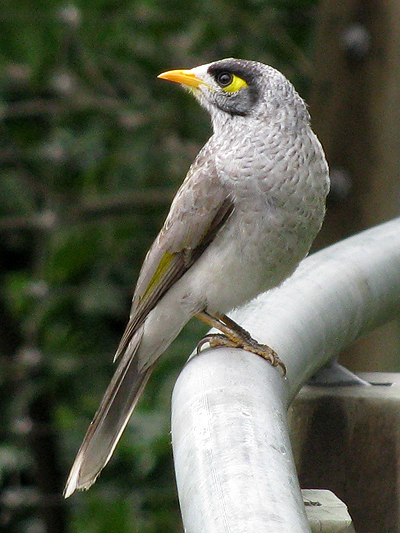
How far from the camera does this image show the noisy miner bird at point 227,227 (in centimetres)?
293

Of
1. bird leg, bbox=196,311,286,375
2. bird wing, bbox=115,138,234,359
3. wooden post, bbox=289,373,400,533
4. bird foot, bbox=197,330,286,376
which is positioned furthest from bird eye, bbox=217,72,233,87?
wooden post, bbox=289,373,400,533

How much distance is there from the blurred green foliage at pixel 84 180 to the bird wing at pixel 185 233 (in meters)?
1.45

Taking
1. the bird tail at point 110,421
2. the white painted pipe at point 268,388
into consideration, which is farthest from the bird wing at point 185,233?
the white painted pipe at point 268,388

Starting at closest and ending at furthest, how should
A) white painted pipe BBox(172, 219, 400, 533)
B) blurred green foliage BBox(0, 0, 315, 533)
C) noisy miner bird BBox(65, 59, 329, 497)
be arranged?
white painted pipe BBox(172, 219, 400, 533) < noisy miner bird BBox(65, 59, 329, 497) < blurred green foliage BBox(0, 0, 315, 533)

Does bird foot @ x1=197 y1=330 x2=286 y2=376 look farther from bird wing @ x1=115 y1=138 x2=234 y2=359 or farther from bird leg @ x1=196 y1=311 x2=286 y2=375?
bird wing @ x1=115 y1=138 x2=234 y2=359

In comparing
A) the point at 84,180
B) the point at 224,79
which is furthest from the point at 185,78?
the point at 84,180

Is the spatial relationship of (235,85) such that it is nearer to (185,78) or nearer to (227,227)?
(185,78)

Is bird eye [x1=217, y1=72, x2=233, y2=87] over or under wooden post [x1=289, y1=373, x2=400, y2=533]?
over

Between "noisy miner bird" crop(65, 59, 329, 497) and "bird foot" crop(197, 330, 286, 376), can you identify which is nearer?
"bird foot" crop(197, 330, 286, 376)

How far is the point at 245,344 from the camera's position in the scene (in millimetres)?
2586

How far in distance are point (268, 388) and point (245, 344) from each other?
34.3 inches

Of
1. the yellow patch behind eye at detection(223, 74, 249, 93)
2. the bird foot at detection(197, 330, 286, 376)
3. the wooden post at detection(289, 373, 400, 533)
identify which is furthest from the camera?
the yellow patch behind eye at detection(223, 74, 249, 93)

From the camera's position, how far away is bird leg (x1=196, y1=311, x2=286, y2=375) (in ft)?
6.77

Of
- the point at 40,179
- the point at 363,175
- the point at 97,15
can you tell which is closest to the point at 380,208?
the point at 363,175
